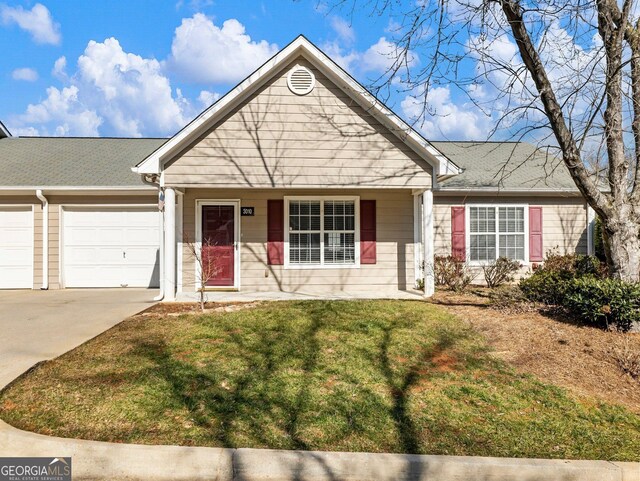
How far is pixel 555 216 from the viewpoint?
12367 millimetres

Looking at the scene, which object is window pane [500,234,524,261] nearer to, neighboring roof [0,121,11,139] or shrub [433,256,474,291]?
shrub [433,256,474,291]

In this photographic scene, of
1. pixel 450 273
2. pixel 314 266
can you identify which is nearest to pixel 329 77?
pixel 314 266

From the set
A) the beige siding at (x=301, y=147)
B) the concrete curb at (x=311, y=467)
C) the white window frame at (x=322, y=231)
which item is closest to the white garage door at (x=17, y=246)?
the beige siding at (x=301, y=147)

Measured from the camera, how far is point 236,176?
909 centimetres

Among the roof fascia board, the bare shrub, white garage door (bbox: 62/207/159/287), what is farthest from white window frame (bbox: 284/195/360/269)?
the bare shrub

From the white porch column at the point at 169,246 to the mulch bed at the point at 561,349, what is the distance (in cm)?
548

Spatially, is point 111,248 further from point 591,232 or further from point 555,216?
point 591,232

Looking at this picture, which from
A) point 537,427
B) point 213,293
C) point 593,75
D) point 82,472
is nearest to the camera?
point 82,472

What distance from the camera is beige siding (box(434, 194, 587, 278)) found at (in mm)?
12133

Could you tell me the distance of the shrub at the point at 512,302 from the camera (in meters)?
7.67

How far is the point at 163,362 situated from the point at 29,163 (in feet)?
35.2

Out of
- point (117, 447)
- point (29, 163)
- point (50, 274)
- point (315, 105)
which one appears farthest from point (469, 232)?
point (29, 163)

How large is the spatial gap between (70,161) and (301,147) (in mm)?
7962

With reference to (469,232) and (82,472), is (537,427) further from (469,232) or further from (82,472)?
(469,232)
